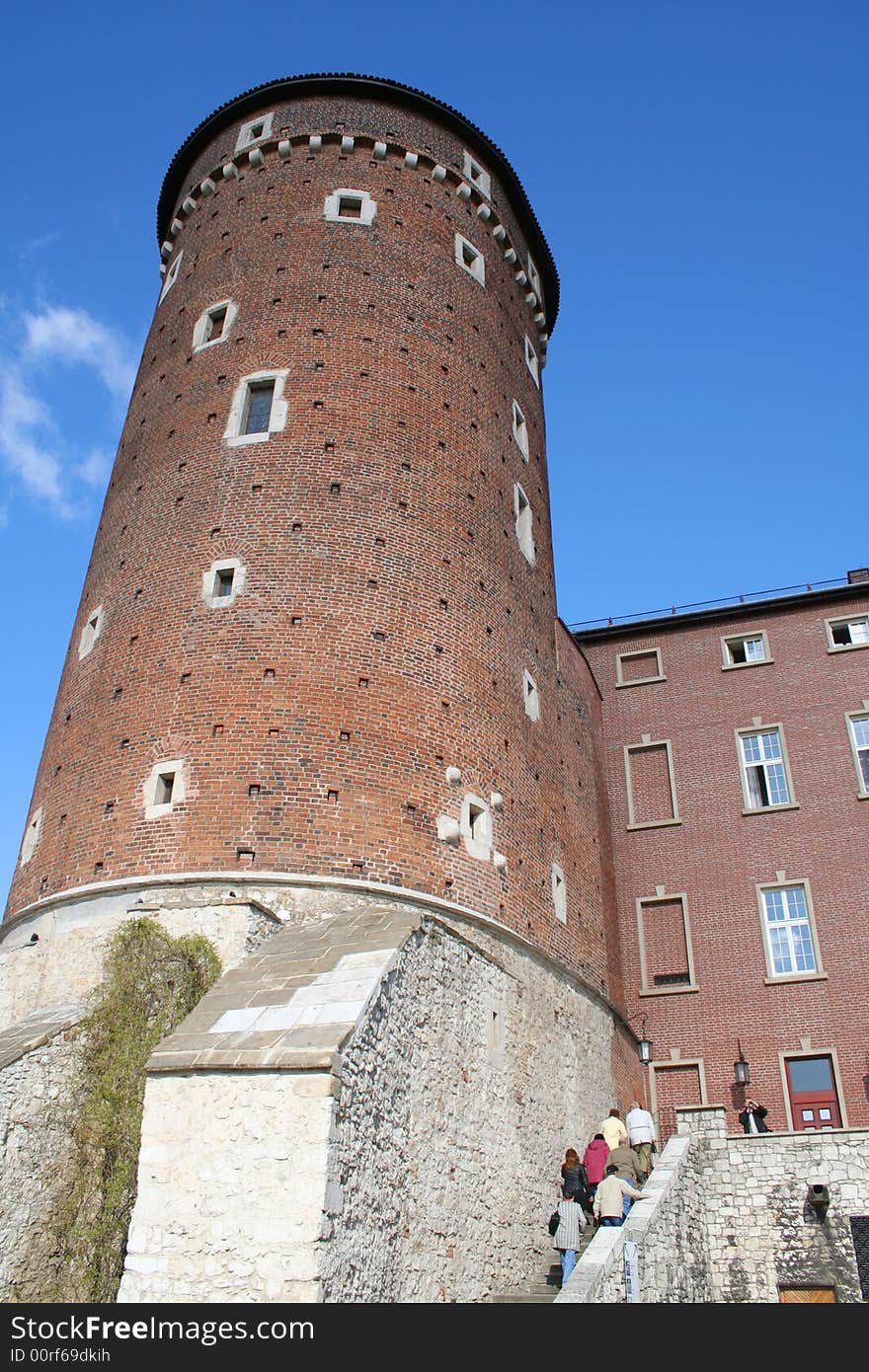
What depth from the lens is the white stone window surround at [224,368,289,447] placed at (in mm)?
19062

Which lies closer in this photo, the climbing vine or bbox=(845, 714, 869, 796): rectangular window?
the climbing vine

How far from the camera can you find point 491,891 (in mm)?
17000

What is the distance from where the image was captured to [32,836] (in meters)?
17.4

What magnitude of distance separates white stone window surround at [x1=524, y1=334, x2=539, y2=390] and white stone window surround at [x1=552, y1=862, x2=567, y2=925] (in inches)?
462

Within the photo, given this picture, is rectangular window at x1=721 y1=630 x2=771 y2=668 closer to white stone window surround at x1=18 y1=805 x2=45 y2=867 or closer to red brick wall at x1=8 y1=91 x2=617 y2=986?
red brick wall at x1=8 y1=91 x2=617 y2=986

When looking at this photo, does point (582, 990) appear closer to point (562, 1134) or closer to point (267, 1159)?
point (562, 1134)

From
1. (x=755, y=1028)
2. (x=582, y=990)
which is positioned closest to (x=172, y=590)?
(x=582, y=990)

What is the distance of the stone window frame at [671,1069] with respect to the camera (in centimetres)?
2305

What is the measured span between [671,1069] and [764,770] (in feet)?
23.4

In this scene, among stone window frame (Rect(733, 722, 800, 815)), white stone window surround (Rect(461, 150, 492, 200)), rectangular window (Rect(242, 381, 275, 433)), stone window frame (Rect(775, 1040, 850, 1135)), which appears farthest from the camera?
stone window frame (Rect(733, 722, 800, 815))

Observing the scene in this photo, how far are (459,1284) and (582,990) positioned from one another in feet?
24.4

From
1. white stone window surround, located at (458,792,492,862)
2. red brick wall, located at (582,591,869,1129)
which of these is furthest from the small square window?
white stone window surround, located at (458,792,492,862)

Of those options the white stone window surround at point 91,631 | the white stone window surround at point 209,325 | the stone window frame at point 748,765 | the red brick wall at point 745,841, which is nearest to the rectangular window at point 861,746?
the red brick wall at point 745,841

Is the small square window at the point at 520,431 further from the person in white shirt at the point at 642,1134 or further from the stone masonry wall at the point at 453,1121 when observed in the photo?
the person in white shirt at the point at 642,1134
